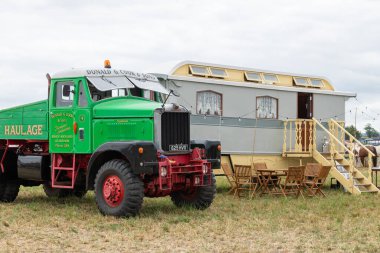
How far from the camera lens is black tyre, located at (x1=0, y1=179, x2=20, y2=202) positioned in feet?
39.8

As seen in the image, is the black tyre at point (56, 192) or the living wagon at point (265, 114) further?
the living wagon at point (265, 114)

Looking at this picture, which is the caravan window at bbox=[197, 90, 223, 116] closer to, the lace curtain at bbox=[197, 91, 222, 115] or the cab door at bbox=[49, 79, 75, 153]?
the lace curtain at bbox=[197, 91, 222, 115]

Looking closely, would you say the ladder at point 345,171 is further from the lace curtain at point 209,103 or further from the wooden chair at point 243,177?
the lace curtain at point 209,103

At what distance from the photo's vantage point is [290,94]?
1644cm

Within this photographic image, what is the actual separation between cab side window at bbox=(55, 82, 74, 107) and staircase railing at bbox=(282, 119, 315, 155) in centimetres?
719

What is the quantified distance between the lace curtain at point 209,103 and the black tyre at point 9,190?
4668 millimetres

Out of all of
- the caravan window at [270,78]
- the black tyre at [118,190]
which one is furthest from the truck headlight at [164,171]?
the caravan window at [270,78]

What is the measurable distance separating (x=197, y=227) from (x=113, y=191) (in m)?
1.63

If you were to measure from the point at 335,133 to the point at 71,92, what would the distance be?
8.87 meters

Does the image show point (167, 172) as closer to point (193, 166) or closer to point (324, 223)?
point (193, 166)

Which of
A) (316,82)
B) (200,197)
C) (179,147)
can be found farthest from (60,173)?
(316,82)

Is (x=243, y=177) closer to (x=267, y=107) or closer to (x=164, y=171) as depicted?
(x=267, y=107)

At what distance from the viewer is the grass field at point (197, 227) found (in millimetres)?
7445

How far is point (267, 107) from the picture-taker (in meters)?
16.0
